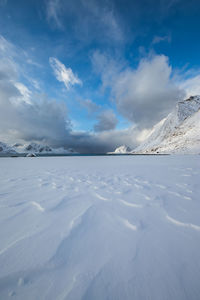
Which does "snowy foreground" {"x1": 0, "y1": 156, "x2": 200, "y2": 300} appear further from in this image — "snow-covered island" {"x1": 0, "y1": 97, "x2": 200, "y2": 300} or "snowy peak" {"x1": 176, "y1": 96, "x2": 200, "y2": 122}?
"snowy peak" {"x1": 176, "y1": 96, "x2": 200, "y2": 122}

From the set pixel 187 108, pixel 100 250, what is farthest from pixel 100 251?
pixel 187 108

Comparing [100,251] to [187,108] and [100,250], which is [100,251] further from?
[187,108]

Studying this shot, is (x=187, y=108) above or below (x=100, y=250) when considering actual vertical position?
above

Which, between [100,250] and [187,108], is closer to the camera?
[100,250]

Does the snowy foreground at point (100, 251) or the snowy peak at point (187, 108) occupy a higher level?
the snowy peak at point (187, 108)

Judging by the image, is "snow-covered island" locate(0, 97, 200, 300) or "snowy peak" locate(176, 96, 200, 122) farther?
"snowy peak" locate(176, 96, 200, 122)

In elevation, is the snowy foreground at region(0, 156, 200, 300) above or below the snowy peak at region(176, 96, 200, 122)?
below

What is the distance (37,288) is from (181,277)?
1.36 metres

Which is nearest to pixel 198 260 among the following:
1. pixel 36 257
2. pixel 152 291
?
pixel 152 291

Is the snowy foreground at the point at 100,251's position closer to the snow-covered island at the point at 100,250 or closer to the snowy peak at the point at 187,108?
the snow-covered island at the point at 100,250

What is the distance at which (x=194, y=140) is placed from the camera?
71.2 metres

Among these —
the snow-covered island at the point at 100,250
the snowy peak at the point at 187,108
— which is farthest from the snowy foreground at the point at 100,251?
the snowy peak at the point at 187,108

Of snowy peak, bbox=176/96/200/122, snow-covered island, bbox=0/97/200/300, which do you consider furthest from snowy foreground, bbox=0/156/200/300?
snowy peak, bbox=176/96/200/122

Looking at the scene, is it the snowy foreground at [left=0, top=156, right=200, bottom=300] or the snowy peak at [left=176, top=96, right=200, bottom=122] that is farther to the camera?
the snowy peak at [left=176, top=96, right=200, bottom=122]
